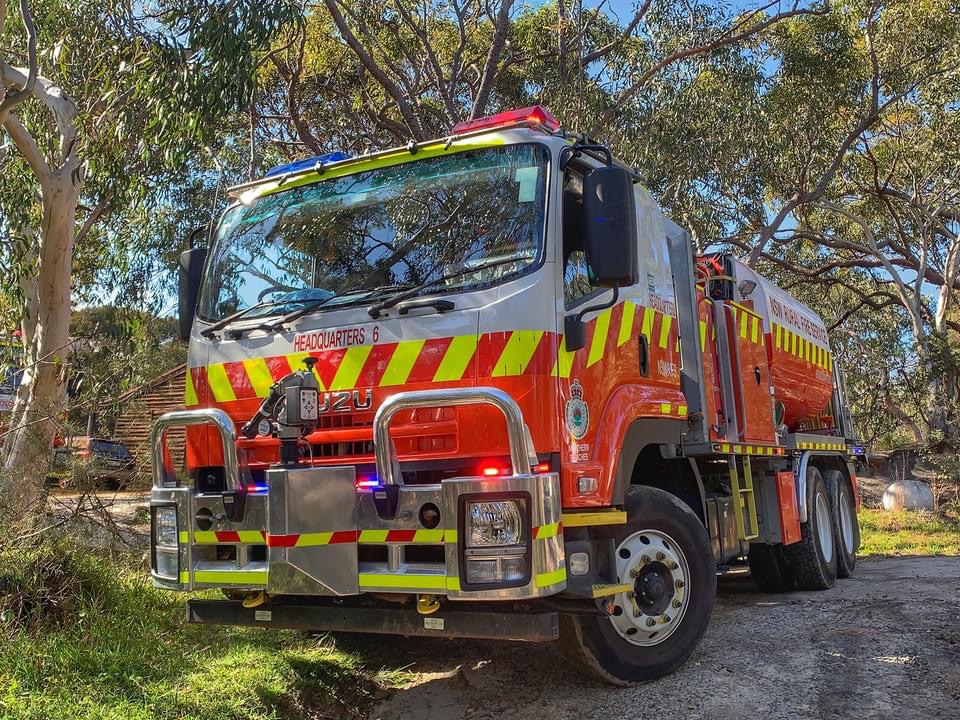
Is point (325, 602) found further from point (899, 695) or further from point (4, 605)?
point (899, 695)

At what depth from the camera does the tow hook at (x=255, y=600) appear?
4.43m

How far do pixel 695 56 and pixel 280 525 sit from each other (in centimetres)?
1342

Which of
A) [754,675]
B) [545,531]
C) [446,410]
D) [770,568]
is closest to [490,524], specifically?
[545,531]

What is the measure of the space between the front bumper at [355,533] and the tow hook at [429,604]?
156 millimetres

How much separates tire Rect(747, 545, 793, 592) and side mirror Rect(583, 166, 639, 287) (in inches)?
190

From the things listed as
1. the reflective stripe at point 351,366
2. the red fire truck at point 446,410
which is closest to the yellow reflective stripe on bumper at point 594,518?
the red fire truck at point 446,410

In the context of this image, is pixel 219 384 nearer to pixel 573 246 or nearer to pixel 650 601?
pixel 573 246

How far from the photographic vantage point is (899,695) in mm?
4496

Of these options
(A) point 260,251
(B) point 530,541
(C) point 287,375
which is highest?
(A) point 260,251

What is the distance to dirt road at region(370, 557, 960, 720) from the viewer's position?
4.38m

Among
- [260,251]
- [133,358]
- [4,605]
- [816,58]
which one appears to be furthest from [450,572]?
[816,58]

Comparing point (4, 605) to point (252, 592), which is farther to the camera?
point (4, 605)

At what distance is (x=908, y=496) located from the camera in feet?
57.7

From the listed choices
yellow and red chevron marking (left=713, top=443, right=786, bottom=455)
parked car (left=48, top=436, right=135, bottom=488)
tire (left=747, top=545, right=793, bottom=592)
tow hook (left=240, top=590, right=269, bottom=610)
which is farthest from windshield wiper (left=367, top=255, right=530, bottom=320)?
tire (left=747, top=545, right=793, bottom=592)
